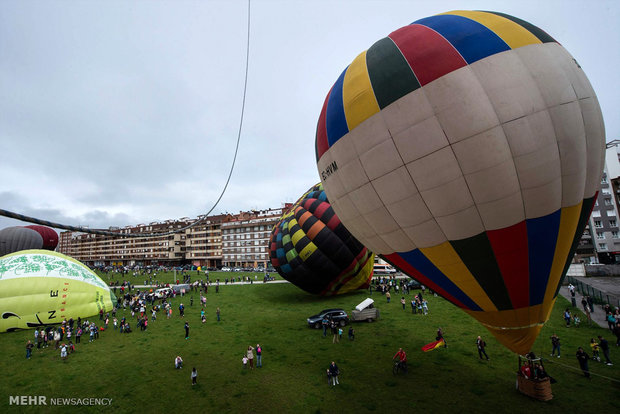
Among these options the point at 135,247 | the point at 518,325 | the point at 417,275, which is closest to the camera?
the point at 518,325

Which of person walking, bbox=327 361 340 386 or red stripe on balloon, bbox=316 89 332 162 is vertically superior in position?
red stripe on balloon, bbox=316 89 332 162

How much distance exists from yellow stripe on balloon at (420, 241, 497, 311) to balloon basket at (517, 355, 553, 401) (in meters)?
2.79

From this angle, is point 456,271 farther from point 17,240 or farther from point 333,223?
point 17,240

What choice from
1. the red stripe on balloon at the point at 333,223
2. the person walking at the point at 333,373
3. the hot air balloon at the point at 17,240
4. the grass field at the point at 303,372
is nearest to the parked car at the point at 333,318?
the grass field at the point at 303,372

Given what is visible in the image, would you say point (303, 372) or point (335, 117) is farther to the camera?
point (303, 372)

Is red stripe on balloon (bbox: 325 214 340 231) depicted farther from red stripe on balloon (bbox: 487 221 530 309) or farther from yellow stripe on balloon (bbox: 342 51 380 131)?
red stripe on balloon (bbox: 487 221 530 309)

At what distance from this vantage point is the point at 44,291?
21.5 m

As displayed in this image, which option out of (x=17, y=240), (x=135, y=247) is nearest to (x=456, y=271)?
(x=17, y=240)

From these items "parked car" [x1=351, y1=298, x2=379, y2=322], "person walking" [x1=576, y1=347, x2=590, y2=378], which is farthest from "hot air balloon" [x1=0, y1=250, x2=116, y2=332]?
"person walking" [x1=576, y1=347, x2=590, y2=378]

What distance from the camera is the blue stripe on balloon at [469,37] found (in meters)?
6.89

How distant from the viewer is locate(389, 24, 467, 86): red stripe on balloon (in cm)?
696

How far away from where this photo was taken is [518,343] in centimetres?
807

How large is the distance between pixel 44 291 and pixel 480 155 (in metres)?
29.4

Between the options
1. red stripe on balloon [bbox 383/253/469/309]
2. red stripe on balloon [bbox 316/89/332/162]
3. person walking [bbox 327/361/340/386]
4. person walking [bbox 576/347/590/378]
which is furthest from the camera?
person walking [bbox 327/361/340/386]
